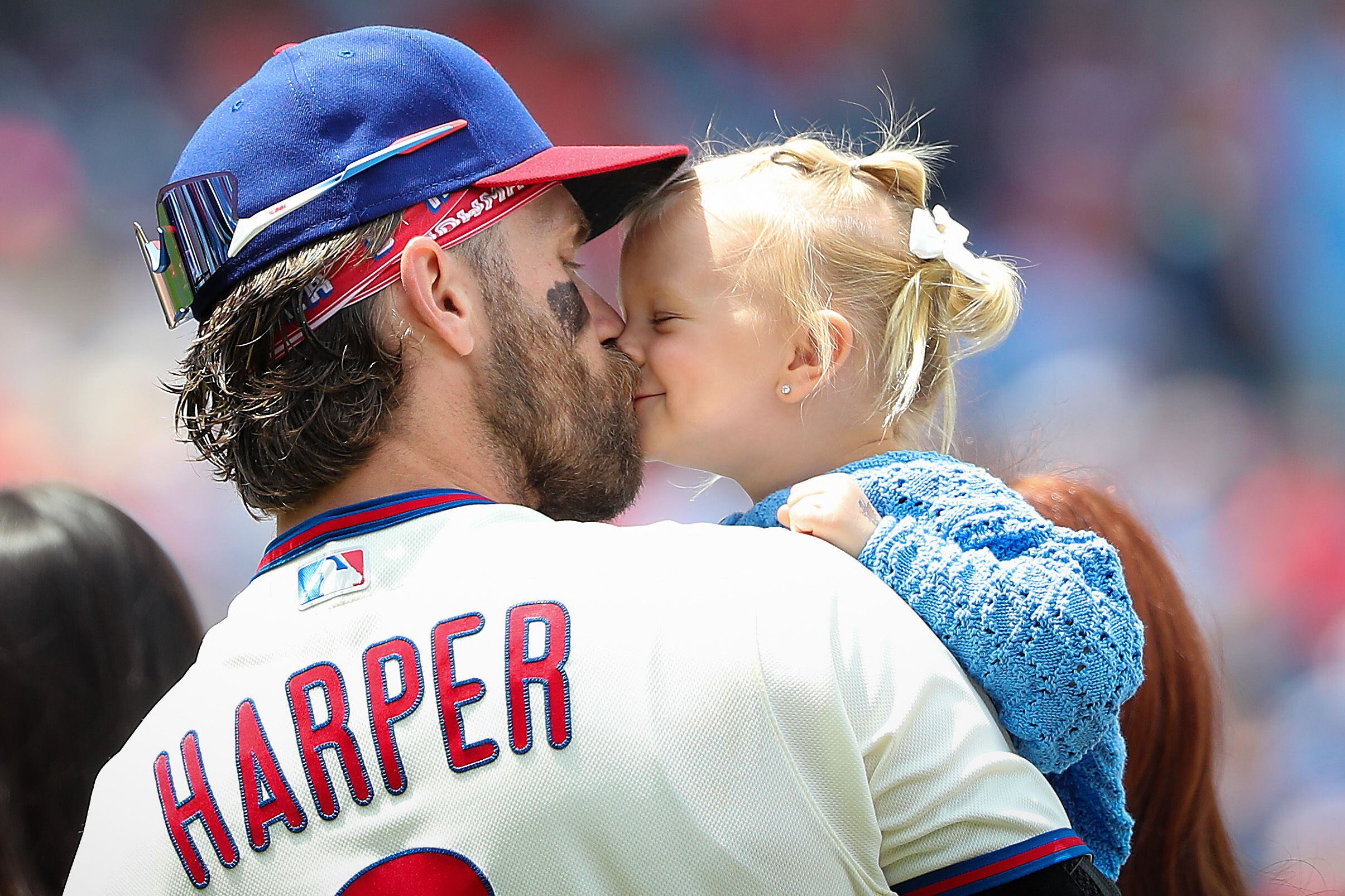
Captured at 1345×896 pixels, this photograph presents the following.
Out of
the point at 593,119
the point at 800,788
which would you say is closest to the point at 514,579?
the point at 800,788

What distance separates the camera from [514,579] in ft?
3.69

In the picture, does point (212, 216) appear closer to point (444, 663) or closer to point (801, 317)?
point (444, 663)

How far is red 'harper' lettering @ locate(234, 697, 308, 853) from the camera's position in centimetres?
107

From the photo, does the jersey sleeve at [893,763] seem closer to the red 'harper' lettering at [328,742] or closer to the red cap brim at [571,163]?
the red 'harper' lettering at [328,742]

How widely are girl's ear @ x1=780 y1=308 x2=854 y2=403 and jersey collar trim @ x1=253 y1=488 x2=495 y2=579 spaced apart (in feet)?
2.18

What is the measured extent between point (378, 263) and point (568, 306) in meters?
0.27

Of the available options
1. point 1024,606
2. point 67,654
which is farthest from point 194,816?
point 67,654

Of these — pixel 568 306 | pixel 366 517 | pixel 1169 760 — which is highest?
pixel 568 306

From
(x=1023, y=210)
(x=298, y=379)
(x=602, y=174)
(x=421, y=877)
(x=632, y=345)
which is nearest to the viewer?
(x=421, y=877)

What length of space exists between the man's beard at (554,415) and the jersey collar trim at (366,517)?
187mm

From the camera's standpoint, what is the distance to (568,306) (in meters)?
1.54

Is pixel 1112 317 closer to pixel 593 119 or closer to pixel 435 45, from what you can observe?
pixel 593 119

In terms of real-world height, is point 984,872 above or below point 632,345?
below

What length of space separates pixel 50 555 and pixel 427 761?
4.07 feet
